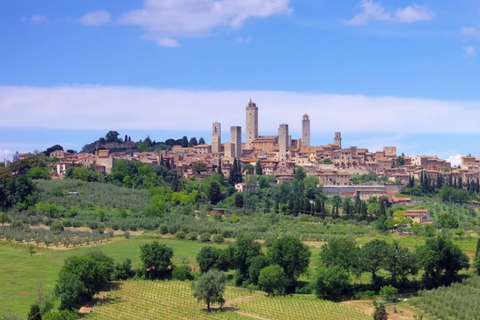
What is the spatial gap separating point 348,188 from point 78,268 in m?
51.3

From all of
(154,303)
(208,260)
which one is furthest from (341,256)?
(154,303)

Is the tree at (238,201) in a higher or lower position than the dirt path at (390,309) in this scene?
higher

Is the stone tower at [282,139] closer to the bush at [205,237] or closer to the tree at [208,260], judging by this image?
the bush at [205,237]

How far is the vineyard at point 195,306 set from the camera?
99.5ft

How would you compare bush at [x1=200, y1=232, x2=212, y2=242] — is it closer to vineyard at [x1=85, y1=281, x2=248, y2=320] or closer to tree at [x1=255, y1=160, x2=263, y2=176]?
vineyard at [x1=85, y1=281, x2=248, y2=320]

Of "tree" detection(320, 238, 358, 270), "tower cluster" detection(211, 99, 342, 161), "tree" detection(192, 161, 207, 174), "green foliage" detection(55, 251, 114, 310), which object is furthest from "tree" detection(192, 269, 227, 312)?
"tower cluster" detection(211, 99, 342, 161)

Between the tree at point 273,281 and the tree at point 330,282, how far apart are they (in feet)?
5.32

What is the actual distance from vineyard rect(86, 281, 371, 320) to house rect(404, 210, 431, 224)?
28.7 m

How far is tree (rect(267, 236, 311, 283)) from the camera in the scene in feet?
118

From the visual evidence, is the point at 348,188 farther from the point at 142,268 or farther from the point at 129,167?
the point at 142,268

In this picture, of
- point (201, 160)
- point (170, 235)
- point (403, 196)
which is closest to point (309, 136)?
point (201, 160)

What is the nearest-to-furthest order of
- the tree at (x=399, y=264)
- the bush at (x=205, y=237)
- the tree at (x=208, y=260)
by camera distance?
the tree at (x=399, y=264)
the tree at (x=208, y=260)
the bush at (x=205, y=237)

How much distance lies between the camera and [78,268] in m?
33.0

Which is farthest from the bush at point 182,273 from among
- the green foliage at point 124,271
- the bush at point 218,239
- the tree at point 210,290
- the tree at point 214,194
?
the tree at point 214,194
